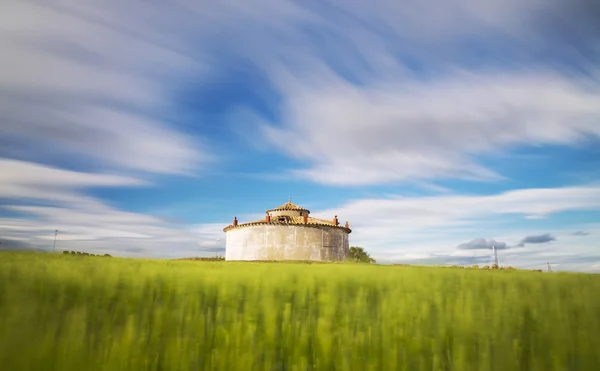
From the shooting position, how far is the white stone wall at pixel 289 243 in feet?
127

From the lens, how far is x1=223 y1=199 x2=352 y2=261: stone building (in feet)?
127

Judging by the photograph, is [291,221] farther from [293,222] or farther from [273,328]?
[273,328]

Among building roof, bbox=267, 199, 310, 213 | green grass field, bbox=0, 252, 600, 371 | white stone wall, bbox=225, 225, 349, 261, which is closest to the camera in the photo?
green grass field, bbox=0, 252, 600, 371

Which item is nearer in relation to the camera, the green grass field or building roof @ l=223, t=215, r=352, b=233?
the green grass field

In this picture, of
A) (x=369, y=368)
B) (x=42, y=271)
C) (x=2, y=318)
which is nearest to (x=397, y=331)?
(x=369, y=368)

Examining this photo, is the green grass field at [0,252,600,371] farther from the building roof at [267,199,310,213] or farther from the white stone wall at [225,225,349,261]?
the building roof at [267,199,310,213]

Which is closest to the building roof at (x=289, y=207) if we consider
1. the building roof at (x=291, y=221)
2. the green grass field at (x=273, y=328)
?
the building roof at (x=291, y=221)

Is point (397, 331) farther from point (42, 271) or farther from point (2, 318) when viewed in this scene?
point (42, 271)

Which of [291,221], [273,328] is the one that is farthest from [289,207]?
[273,328]

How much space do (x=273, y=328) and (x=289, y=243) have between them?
3483 cm

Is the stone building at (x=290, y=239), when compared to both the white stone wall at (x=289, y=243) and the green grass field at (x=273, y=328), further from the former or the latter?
the green grass field at (x=273, y=328)

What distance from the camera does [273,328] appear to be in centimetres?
411

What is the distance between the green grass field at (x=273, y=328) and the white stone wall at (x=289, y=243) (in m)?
32.7

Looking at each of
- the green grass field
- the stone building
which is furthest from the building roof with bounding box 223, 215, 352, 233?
the green grass field
